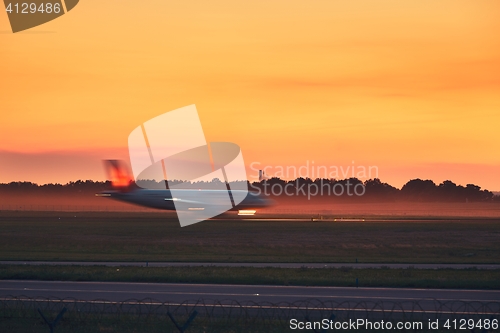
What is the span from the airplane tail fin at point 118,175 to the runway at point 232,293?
59716 millimetres

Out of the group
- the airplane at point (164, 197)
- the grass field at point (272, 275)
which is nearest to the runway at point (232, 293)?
the grass field at point (272, 275)

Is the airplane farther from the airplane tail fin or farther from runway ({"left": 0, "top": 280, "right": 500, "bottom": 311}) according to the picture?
runway ({"left": 0, "top": 280, "right": 500, "bottom": 311})

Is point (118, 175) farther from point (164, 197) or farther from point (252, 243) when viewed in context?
point (252, 243)

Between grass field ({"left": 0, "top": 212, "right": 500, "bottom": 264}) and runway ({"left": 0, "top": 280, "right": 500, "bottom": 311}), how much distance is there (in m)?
12.6

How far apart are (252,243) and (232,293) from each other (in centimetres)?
2522

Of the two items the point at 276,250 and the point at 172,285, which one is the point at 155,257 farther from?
the point at 172,285

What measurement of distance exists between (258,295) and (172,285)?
15.4 feet

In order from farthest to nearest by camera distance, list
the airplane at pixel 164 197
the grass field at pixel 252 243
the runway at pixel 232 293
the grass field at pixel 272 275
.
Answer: the airplane at pixel 164 197 → the grass field at pixel 252 243 → the grass field at pixel 272 275 → the runway at pixel 232 293

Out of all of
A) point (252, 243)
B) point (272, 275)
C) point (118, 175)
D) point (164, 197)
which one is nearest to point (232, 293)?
point (272, 275)

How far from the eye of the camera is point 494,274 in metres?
28.8

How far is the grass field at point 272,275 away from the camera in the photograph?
25281 millimetres

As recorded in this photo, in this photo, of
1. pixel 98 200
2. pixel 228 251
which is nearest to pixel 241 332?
pixel 228 251

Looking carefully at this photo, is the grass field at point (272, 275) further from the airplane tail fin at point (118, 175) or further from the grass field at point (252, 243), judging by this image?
the airplane tail fin at point (118, 175)

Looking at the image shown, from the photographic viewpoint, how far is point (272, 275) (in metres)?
27.3
